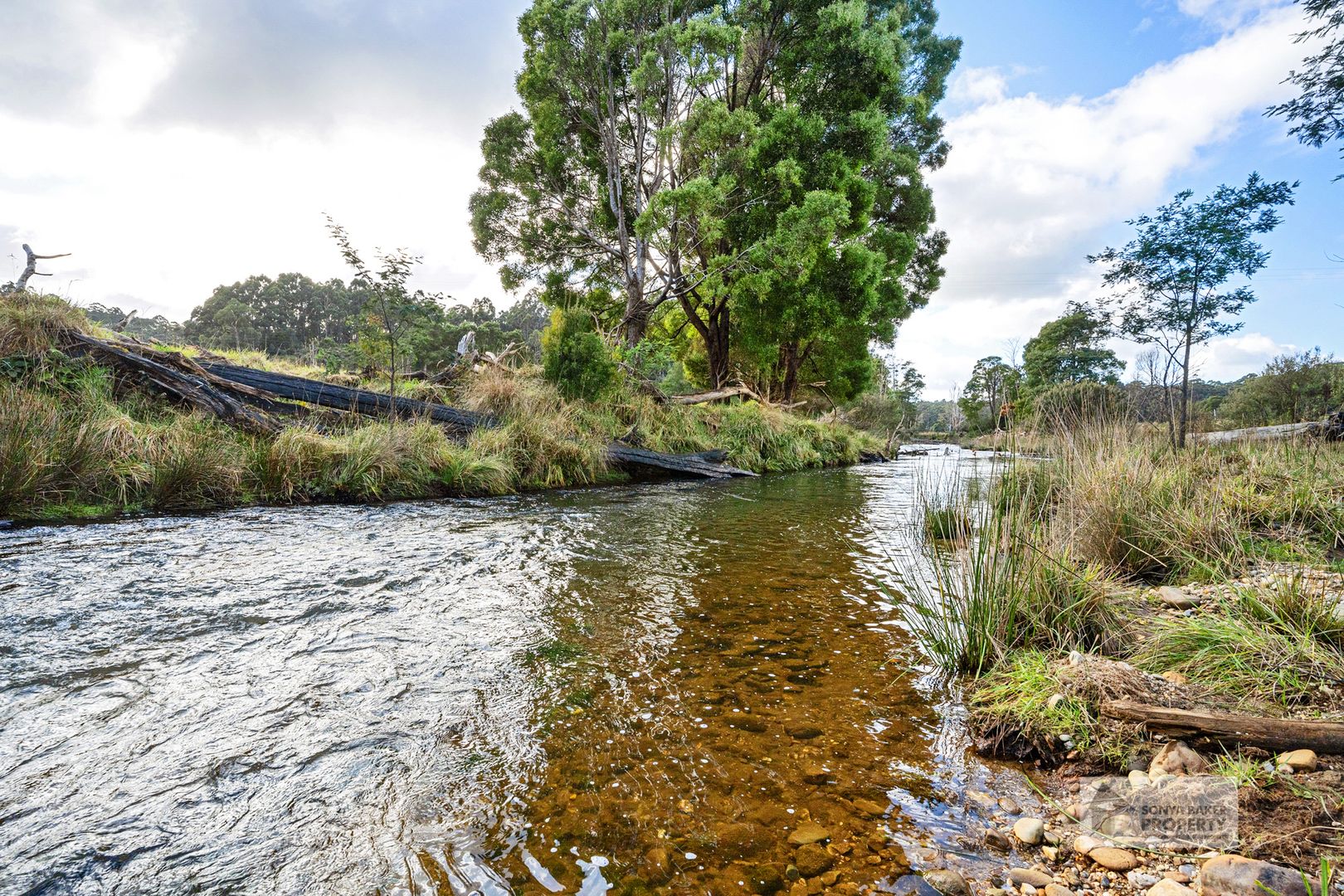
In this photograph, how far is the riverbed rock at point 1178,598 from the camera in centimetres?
244

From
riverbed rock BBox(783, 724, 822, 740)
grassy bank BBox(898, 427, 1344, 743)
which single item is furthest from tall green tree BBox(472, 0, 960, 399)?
riverbed rock BBox(783, 724, 822, 740)

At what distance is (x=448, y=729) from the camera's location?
1.73m

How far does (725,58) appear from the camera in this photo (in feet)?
40.1

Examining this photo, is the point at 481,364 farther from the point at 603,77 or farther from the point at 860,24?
the point at 860,24

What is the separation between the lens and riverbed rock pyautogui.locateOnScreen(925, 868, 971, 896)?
115 cm

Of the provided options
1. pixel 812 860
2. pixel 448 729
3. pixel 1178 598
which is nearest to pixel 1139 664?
pixel 1178 598

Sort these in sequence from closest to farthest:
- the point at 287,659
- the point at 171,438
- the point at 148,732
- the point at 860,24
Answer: the point at 148,732 < the point at 287,659 < the point at 171,438 < the point at 860,24

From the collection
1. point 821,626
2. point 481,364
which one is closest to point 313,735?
point 821,626

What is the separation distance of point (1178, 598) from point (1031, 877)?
2.06 metres

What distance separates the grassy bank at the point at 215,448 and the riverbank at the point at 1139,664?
590cm

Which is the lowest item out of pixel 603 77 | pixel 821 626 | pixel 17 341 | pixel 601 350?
pixel 821 626

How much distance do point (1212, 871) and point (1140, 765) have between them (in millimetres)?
495

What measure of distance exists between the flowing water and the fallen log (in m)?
0.51

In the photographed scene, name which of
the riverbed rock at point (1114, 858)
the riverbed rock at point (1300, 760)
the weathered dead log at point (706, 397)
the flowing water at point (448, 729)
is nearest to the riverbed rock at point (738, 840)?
the flowing water at point (448, 729)
